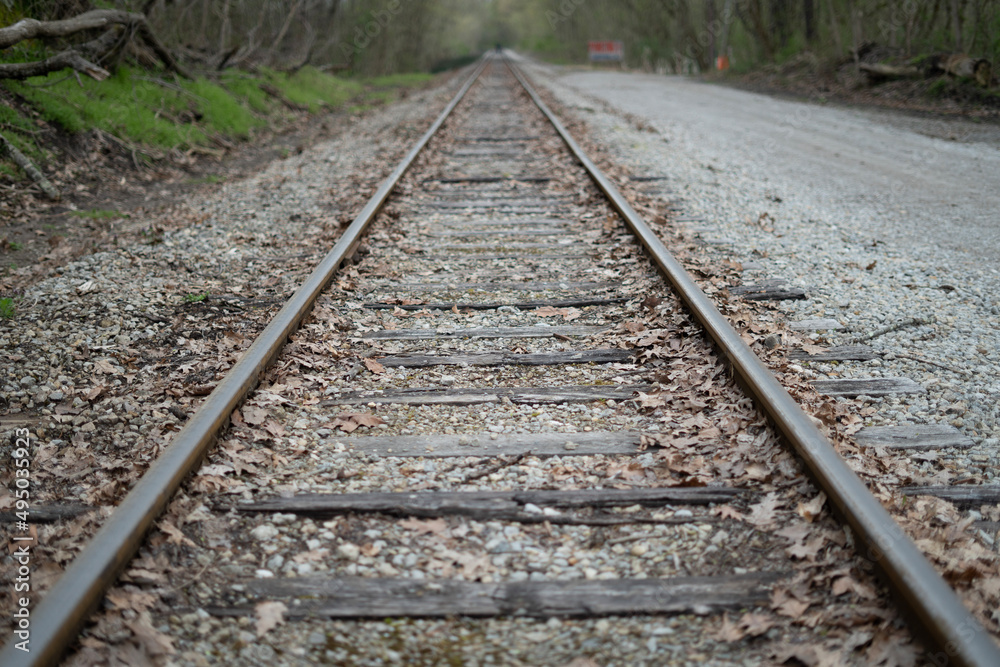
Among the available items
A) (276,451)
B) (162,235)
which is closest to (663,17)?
(162,235)

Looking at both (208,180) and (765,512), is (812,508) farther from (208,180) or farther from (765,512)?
(208,180)

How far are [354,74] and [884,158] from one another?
76.7ft

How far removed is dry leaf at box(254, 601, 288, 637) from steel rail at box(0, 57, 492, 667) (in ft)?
1.49

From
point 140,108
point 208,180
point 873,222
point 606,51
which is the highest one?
point 606,51

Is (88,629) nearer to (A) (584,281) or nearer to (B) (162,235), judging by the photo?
(A) (584,281)

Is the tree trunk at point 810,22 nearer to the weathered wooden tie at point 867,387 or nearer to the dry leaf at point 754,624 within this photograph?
the weathered wooden tie at point 867,387

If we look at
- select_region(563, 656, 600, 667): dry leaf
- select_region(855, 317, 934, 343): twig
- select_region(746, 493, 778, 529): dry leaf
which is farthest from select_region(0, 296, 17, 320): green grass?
select_region(855, 317, 934, 343): twig

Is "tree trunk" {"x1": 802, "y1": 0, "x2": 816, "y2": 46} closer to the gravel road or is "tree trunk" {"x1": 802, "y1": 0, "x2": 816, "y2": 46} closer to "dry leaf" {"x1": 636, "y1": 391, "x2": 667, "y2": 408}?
the gravel road

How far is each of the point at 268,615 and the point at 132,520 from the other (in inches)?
22.1

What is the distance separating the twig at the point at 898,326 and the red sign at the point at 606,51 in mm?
46768

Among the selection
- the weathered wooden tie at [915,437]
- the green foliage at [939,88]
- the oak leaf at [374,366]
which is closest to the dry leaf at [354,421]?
the oak leaf at [374,366]

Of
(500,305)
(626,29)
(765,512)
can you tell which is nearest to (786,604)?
(765,512)

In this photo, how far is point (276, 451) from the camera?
3057mm

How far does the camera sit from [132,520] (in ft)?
7.62
